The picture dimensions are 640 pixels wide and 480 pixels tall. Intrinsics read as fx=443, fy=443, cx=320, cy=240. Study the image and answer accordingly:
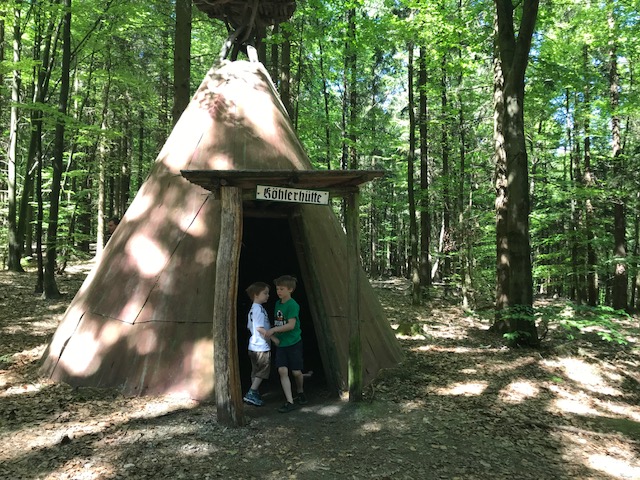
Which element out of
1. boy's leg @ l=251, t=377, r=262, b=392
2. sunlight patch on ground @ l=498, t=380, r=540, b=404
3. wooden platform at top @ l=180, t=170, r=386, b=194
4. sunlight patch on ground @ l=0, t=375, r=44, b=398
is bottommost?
sunlight patch on ground @ l=498, t=380, r=540, b=404

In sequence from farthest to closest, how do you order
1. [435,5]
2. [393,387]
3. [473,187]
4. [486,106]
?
[473,187]
[486,106]
[435,5]
[393,387]

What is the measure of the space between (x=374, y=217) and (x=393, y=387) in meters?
24.0

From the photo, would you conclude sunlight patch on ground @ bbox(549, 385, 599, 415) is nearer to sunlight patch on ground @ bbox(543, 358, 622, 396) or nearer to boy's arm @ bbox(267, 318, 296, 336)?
sunlight patch on ground @ bbox(543, 358, 622, 396)

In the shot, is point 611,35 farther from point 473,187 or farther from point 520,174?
point 520,174

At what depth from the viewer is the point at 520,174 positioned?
7.85 meters

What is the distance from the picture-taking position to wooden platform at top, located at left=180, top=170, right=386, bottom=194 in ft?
14.1

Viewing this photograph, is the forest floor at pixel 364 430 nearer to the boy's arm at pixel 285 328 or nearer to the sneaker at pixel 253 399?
the sneaker at pixel 253 399

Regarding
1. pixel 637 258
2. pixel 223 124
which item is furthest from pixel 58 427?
pixel 637 258

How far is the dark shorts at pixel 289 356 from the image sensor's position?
497 centimetres

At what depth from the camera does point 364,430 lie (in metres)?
4.45

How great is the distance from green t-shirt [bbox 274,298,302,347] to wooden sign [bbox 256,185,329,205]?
1.12 m

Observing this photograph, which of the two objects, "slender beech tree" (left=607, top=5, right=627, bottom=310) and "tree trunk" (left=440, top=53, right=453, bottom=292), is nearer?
"slender beech tree" (left=607, top=5, right=627, bottom=310)

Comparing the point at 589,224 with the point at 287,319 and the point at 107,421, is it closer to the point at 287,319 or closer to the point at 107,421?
the point at 287,319

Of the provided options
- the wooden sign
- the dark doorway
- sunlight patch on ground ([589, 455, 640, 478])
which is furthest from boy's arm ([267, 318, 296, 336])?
sunlight patch on ground ([589, 455, 640, 478])
